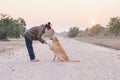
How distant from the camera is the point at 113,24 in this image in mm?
106938

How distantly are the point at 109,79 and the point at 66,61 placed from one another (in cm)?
685

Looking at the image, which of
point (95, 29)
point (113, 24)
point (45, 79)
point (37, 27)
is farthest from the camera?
point (95, 29)

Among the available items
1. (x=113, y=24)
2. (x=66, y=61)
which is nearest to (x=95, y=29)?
(x=113, y=24)

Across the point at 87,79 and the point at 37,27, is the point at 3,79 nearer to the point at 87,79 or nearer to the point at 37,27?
the point at 87,79

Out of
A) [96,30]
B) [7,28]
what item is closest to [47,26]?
[7,28]

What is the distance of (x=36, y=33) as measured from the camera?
1700 centimetres

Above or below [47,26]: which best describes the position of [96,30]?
above

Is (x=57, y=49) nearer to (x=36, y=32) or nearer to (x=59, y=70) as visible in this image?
(x=36, y=32)

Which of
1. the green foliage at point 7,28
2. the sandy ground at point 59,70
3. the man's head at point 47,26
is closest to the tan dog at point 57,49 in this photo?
Result: the sandy ground at point 59,70

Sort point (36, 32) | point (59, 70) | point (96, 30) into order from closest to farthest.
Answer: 1. point (59, 70)
2. point (36, 32)
3. point (96, 30)

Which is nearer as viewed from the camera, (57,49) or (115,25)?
(57,49)

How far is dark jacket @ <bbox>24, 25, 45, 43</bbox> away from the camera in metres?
16.6

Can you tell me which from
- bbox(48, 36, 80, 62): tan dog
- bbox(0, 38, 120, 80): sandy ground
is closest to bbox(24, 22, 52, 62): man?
bbox(48, 36, 80, 62): tan dog

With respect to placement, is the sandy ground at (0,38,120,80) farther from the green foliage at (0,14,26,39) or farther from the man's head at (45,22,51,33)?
the green foliage at (0,14,26,39)
